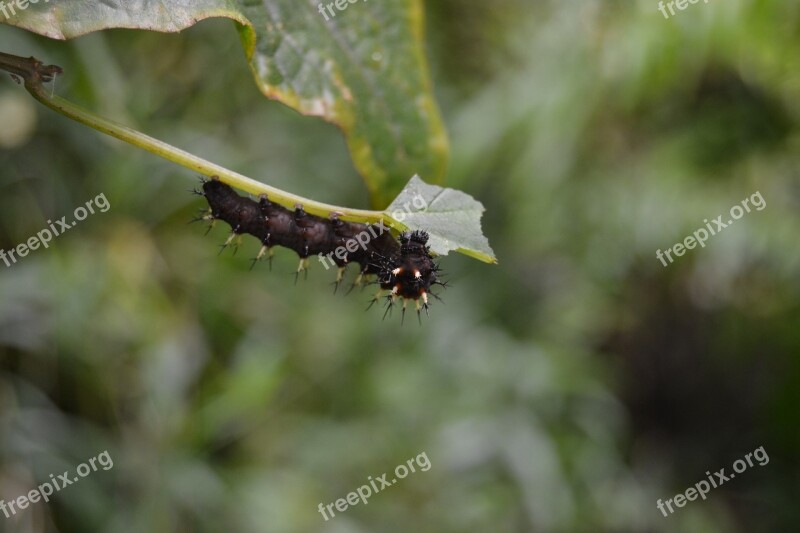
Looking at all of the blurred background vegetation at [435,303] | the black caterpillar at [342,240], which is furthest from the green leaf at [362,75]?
the blurred background vegetation at [435,303]

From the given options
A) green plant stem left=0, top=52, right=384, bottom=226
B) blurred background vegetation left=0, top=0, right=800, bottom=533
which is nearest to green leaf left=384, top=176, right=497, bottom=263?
green plant stem left=0, top=52, right=384, bottom=226

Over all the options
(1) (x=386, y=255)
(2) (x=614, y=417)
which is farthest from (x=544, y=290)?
(1) (x=386, y=255)

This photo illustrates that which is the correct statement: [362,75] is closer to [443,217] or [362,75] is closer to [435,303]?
[443,217]

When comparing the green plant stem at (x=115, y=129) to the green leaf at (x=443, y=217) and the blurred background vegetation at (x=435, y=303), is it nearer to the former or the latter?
the green leaf at (x=443, y=217)

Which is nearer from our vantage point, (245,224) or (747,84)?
(245,224)

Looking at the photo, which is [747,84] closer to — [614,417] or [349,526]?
[614,417]

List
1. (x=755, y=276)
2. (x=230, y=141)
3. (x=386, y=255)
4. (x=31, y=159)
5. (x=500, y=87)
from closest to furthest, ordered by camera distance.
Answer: (x=386, y=255) → (x=31, y=159) → (x=230, y=141) → (x=500, y=87) → (x=755, y=276)
